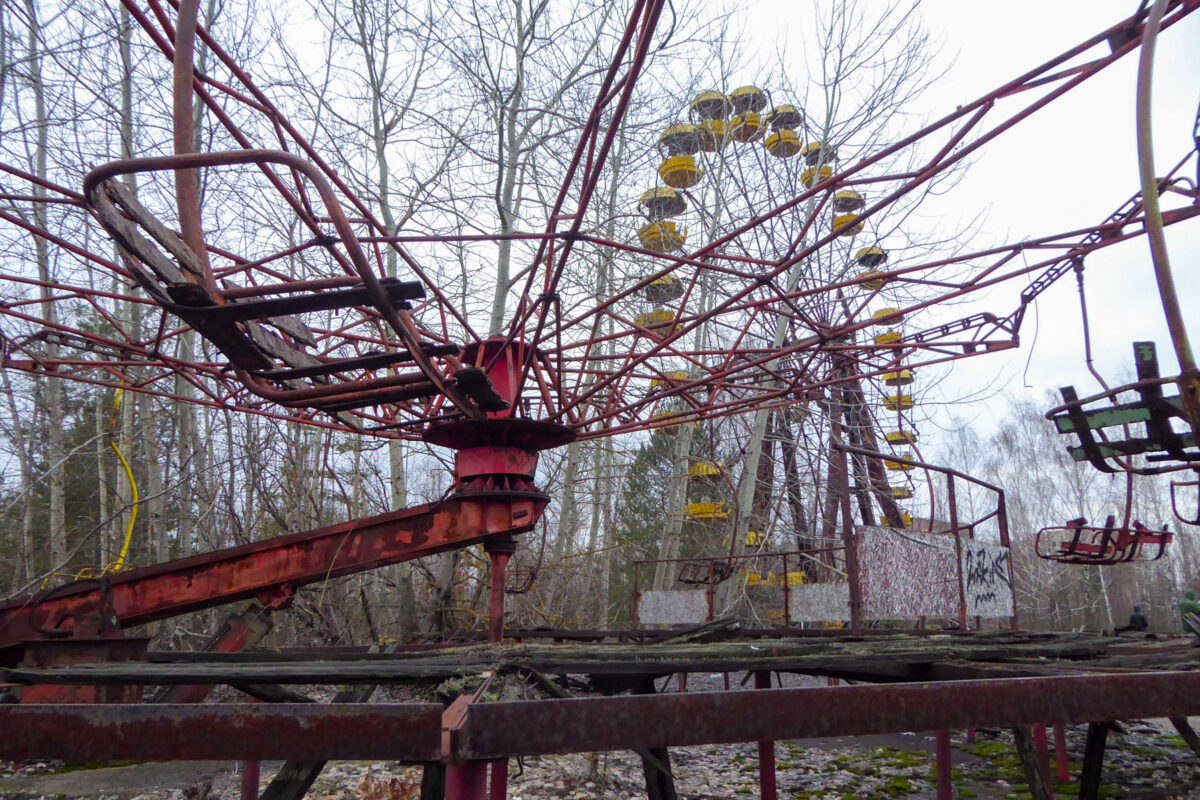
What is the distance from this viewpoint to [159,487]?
1083 centimetres

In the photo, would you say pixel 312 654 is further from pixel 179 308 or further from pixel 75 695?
pixel 179 308

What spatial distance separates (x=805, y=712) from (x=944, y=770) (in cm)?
314

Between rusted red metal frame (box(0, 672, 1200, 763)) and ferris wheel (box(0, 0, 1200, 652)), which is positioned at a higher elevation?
ferris wheel (box(0, 0, 1200, 652))

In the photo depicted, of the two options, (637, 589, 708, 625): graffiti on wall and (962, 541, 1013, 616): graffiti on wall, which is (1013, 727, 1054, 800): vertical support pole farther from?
(637, 589, 708, 625): graffiti on wall

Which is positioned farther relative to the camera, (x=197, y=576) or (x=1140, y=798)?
(x=1140, y=798)

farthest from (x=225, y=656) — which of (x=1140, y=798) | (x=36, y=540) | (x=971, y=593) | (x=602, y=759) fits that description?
(x=36, y=540)

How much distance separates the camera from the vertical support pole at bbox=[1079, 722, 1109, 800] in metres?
4.75

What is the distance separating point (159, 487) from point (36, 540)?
26.5 feet

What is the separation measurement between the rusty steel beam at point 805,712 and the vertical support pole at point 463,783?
5.0 inches

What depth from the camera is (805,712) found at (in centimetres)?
190

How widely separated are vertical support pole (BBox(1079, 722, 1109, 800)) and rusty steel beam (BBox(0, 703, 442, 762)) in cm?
483

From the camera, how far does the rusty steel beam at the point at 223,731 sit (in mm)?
1697

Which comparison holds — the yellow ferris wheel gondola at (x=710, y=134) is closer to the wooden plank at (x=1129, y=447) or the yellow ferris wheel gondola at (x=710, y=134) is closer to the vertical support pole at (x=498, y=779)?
the wooden plank at (x=1129, y=447)

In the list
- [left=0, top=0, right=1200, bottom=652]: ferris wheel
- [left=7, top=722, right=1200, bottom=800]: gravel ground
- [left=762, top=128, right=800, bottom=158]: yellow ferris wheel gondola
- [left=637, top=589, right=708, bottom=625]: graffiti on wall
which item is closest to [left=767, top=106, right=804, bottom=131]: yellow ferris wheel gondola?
[left=762, top=128, right=800, bottom=158]: yellow ferris wheel gondola
